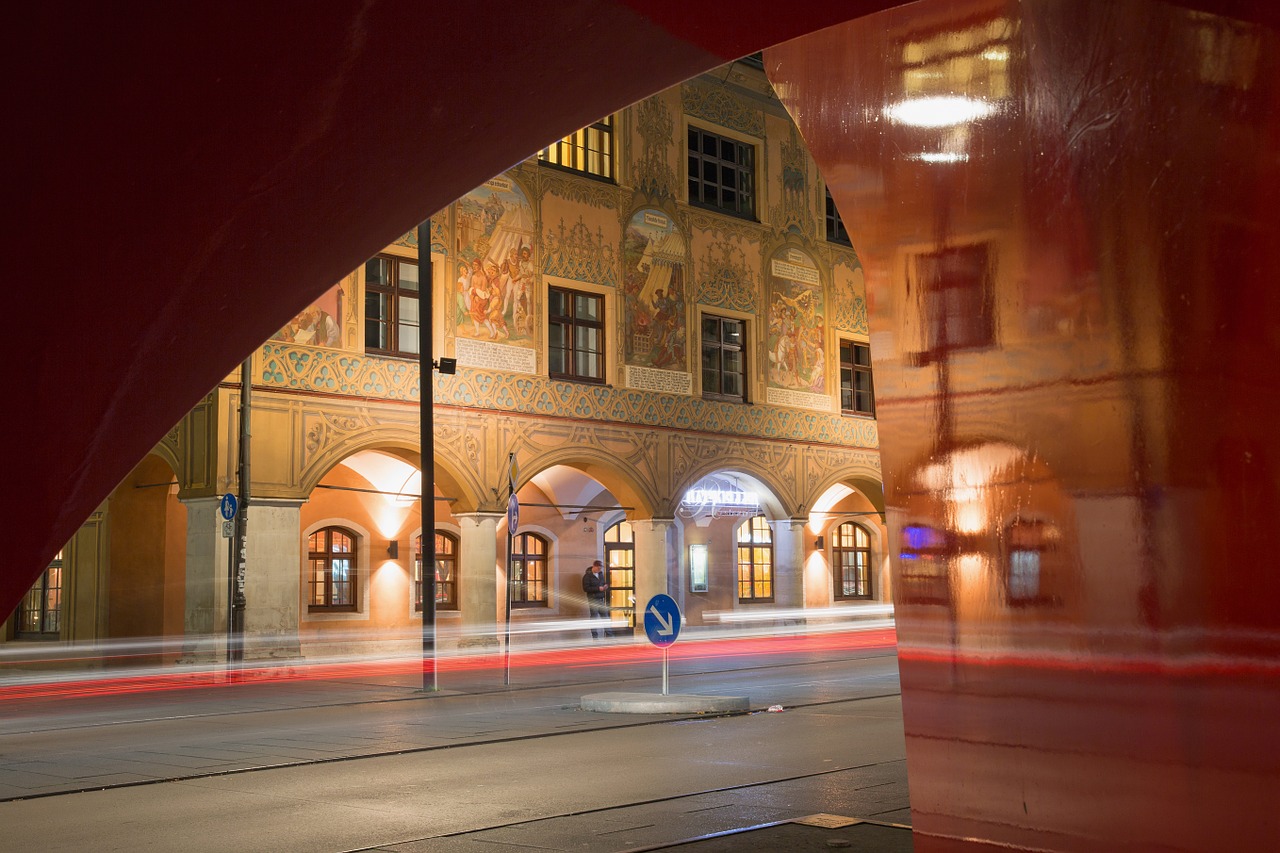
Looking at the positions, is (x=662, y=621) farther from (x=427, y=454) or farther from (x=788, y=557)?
(x=788, y=557)

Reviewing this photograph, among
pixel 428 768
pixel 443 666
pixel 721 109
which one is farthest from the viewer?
pixel 721 109

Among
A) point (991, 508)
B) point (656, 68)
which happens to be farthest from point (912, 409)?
point (656, 68)

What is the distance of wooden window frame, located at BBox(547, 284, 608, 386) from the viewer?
25.8 m

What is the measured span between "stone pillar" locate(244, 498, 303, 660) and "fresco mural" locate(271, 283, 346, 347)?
2507mm

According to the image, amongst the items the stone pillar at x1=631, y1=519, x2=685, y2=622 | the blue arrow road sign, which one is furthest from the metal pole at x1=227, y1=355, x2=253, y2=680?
the stone pillar at x1=631, y1=519, x2=685, y2=622

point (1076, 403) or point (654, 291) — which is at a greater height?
point (654, 291)

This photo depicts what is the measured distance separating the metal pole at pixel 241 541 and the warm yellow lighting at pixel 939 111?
1607 centimetres

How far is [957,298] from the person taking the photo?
5.45m

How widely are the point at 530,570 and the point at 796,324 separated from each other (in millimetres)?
7955

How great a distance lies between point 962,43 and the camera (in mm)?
5383

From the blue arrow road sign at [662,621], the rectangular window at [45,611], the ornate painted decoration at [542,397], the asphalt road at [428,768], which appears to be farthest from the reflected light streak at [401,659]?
the blue arrow road sign at [662,621]

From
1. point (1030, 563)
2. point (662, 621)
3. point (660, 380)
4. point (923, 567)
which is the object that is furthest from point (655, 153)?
point (1030, 563)

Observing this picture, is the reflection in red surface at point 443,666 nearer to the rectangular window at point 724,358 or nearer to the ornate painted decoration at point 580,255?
the rectangular window at point 724,358

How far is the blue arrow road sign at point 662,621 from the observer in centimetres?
1423
